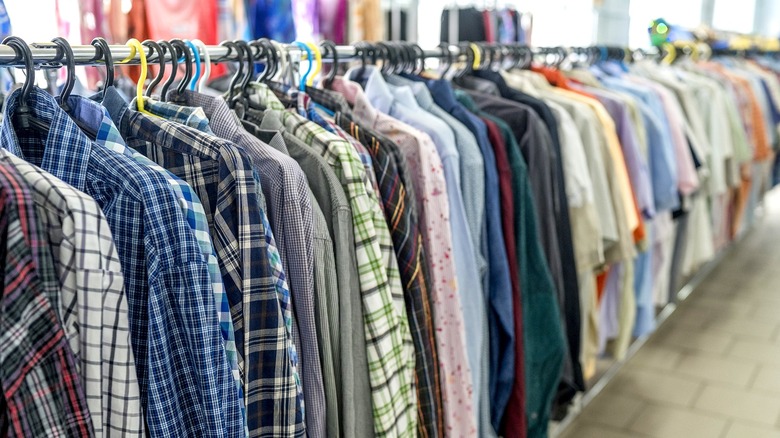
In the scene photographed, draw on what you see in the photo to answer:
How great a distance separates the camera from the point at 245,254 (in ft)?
3.01

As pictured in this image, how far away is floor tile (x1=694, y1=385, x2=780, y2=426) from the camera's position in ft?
8.79

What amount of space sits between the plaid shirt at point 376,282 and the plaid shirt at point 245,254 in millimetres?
185

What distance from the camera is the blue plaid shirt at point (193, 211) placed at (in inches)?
33.2

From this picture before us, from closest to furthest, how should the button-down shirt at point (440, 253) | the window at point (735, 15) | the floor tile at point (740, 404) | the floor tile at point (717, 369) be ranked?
the button-down shirt at point (440, 253) < the floor tile at point (740, 404) < the floor tile at point (717, 369) < the window at point (735, 15)

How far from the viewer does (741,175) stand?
129 inches

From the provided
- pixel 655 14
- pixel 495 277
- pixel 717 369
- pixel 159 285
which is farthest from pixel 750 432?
pixel 655 14

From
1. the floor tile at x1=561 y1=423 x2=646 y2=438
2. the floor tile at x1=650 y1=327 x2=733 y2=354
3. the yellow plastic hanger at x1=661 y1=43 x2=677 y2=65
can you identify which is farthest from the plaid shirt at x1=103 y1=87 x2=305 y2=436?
the floor tile at x1=650 y1=327 x2=733 y2=354

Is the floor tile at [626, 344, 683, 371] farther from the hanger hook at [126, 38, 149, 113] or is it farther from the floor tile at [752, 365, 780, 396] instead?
the hanger hook at [126, 38, 149, 113]

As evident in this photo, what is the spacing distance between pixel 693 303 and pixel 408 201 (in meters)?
3.13

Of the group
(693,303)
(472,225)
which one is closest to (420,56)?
(472,225)

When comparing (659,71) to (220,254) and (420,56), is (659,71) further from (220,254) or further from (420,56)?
(220,254)

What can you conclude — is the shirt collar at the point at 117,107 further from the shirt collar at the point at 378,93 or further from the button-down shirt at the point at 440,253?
the shirt collar at the point at 378,93

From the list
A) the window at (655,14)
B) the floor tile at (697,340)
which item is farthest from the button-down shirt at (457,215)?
the window at (655,14)

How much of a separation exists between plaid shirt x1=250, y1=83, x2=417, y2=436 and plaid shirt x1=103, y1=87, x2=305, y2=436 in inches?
7.3
